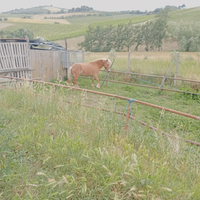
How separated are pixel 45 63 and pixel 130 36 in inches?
1078

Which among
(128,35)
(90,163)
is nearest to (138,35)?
(128,35)

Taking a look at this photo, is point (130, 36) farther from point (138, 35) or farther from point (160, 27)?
point (160, 27)

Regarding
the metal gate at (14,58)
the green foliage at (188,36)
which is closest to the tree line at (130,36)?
the green foliage at (188,36)

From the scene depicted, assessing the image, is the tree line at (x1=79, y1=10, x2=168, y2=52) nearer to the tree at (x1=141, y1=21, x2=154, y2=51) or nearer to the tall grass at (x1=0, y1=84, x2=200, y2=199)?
the tree at (x1=141, y1=21, x2=154, y2=51)

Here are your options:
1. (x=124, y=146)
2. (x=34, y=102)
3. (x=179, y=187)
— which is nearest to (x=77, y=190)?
(x=124, y=146)

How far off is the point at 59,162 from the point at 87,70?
7.46 meters

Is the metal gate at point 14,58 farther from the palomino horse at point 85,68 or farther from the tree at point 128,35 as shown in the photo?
the tree at point 128,35

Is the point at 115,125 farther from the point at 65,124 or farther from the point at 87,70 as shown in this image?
the point at 87,70

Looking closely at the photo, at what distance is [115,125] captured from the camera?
3.10 meters

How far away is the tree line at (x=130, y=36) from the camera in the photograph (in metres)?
30.9

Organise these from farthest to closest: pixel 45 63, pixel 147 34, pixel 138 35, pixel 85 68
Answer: pixel 138 35 < pixel 147 34 < pixel 45 63 < pixel 85 68

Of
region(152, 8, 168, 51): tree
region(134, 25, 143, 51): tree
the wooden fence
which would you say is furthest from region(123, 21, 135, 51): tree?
the wooden fence

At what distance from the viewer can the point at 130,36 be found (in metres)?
33.7

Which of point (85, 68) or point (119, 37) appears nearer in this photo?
point (85, 68)
